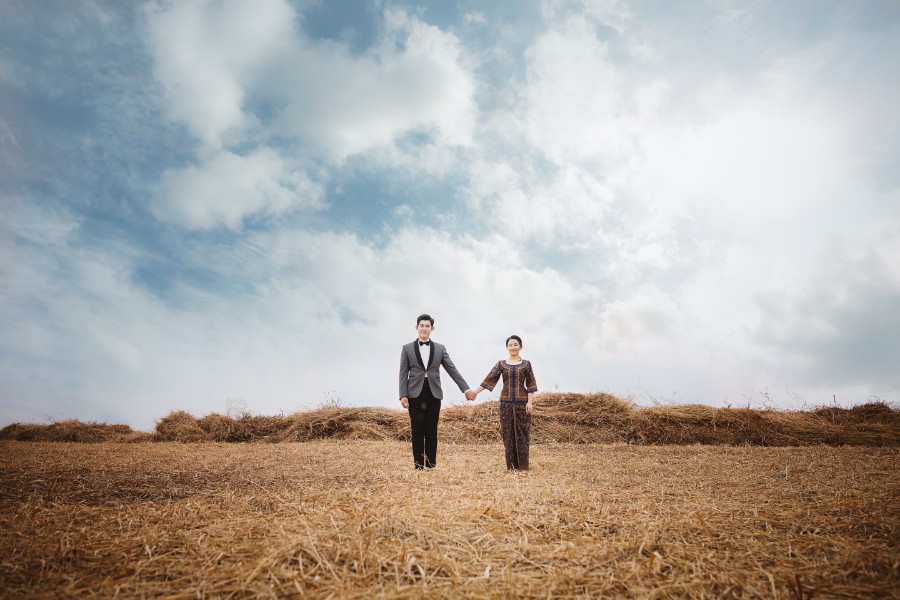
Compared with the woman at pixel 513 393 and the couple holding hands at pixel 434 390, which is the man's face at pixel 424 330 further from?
the woman at pixel 513 393

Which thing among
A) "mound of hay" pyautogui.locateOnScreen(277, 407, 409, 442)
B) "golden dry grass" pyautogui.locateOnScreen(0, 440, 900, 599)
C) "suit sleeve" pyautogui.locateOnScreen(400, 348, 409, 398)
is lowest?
"golden dry grass" pyautogui.locateOnScreen(0, 440, 900, 599)

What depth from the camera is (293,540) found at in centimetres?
271

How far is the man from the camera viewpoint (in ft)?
23.3

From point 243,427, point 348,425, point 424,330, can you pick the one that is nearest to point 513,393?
point 424,330

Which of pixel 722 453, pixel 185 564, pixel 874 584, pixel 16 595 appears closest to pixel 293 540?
pixel 185 564

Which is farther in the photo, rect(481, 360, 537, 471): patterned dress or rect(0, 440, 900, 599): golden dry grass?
rect(481, 360, 537, 471): patterned dress

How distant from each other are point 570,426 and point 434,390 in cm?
717

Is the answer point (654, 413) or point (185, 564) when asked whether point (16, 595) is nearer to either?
point (185, 564)

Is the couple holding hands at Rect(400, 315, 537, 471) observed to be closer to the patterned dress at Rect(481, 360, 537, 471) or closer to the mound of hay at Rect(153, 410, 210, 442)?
the patterned dress at Rect(481, 360, 537, 471)

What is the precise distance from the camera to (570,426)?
43.0 ft

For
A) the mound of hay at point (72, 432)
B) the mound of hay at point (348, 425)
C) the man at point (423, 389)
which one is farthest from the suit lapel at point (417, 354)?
the mound of hay at point (72, 432)

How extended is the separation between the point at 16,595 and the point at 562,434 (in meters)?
11.8

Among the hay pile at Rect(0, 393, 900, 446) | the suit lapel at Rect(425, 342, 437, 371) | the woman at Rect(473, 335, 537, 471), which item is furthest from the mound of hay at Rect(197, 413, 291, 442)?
the woman at Rect(473, 335, 537, 471)

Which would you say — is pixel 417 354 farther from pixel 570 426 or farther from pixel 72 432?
pixel 72 432
